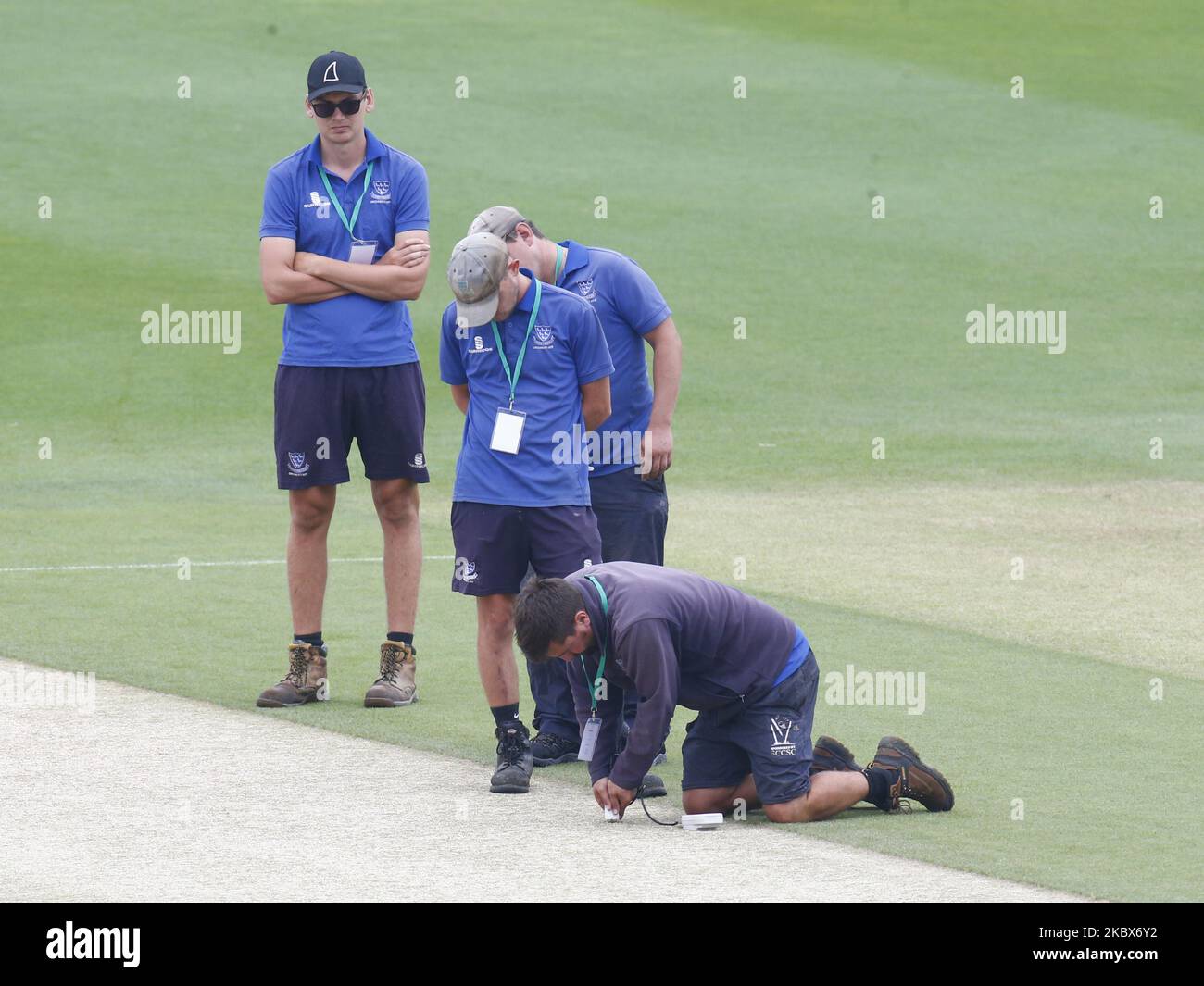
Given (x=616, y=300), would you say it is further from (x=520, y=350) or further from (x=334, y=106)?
(x=334, y=106)

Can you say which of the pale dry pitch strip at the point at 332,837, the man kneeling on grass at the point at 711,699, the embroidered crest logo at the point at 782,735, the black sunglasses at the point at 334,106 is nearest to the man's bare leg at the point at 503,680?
the pale dry pitch strip at the point at 332,837

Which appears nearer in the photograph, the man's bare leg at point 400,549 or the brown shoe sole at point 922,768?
the brown shoe sole at point 922,768

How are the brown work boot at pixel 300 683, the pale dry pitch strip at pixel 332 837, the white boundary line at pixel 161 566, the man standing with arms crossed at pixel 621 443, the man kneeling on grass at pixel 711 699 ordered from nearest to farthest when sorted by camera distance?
the pale dry pitch strip at pixel 332 837 → the man kneeling on grass at pixel 711 699 → the man standing with arms crossed at pixel 621 443 → the brown work boot at pixel 300 683 → the white boundary line at pixel 161 566

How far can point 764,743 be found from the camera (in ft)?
26.1

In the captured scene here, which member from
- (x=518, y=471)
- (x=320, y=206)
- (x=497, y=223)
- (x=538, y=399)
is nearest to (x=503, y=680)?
(x=518, y=471)

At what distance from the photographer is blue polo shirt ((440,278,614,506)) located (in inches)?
336

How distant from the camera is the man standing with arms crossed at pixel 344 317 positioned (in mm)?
9758

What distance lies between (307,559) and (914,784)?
3329 mm

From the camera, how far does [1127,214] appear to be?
2933cm

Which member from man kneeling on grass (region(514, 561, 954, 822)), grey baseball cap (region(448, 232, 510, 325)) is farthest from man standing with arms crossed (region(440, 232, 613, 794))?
man kneeling on grass (region(514, 561, 954, 822))

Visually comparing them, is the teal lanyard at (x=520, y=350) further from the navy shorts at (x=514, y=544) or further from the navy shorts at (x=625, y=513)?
the navy shorts at (x=625, y=513)

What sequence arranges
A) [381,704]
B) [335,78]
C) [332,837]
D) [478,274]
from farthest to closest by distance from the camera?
[381,704], [335,78], [478,274], [332,837]

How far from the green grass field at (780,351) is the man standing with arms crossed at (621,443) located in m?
0.37

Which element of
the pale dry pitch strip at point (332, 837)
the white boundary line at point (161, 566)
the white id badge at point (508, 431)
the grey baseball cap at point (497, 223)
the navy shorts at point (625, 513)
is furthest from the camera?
the white boundary line at point (161, 566)
